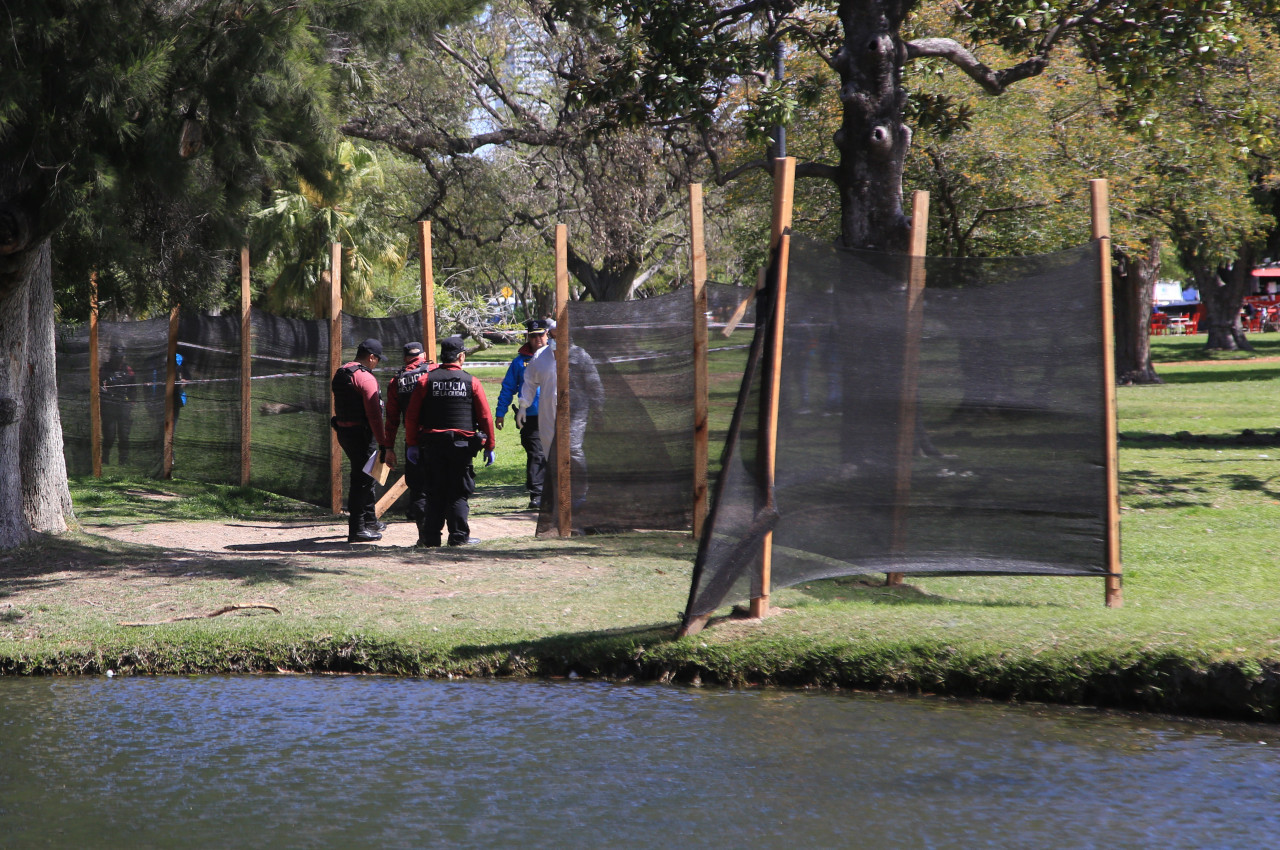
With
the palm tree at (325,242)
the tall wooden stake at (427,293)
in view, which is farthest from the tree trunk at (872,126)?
the palm tree at (325,242)

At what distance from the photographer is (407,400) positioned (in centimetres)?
1008

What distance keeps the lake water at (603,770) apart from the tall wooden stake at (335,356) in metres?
5.96

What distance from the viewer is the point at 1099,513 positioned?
20.7 feet

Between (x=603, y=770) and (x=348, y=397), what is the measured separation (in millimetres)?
6354

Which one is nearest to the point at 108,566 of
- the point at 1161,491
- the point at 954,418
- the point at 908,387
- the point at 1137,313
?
the point at 908,387

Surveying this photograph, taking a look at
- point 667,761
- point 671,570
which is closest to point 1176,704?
point 667,761

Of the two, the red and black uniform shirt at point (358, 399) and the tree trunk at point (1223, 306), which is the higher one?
the tree trunk at point (1223, 306)

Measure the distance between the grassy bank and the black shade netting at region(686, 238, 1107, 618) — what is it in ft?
1.32

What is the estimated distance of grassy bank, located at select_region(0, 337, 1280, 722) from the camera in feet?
18.5

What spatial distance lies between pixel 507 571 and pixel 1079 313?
4117 millimetres

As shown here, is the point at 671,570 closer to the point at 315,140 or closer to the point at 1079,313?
the point at 1079,313

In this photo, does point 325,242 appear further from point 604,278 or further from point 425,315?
point 604,278

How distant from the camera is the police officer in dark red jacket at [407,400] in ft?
32.8

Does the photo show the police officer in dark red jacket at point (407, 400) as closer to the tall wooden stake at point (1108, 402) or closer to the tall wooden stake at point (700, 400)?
the tall wooden stake at point (700, 400)
